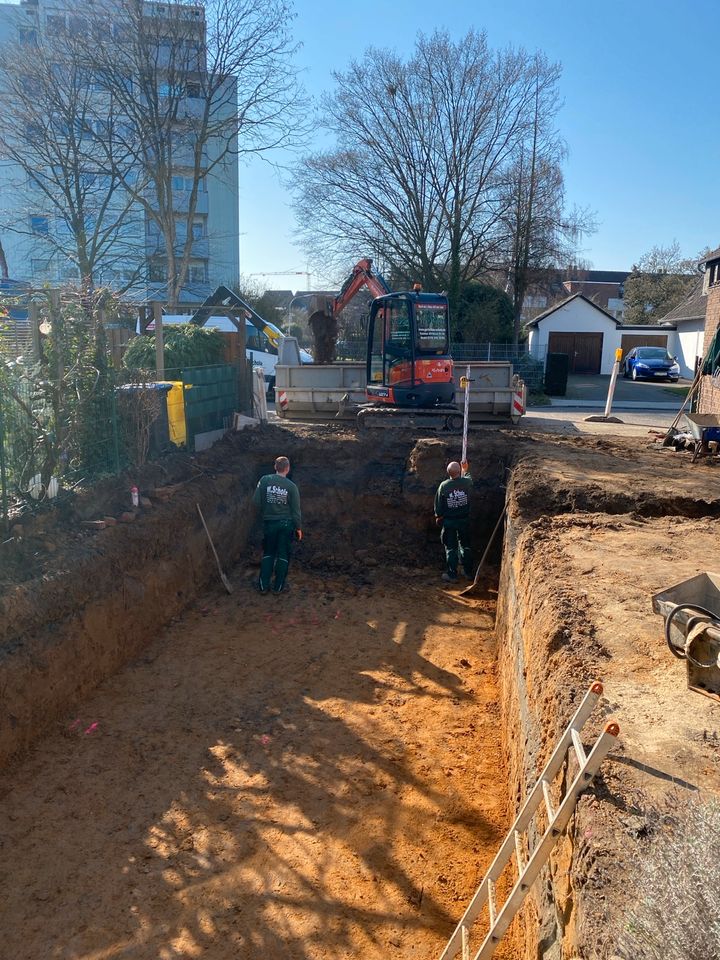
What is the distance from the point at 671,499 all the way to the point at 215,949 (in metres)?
7.74

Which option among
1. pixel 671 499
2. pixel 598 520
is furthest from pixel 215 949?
pixel 671 499

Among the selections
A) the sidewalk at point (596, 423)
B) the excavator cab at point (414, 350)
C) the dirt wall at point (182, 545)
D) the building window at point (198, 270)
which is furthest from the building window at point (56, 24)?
the building window at point (198, 270)

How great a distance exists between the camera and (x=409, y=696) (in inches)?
295

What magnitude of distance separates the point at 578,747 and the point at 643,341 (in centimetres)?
3981

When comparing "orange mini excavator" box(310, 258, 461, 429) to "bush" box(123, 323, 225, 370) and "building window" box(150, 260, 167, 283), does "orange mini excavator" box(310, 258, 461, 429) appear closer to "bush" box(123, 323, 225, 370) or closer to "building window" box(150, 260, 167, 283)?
"bush" box(123, 323, 225, 370)

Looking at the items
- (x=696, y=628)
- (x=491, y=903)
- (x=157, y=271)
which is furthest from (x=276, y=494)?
(x=157, y=271)

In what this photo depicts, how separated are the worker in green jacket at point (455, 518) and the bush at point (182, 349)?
5863mm

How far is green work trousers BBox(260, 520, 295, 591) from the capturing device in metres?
10.2

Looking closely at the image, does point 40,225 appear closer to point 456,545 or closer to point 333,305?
point 333,305

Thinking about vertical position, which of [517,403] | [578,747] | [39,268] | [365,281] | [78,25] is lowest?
[578,747]

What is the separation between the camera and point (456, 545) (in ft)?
36.2

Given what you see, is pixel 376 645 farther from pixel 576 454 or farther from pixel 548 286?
pixel 548 286

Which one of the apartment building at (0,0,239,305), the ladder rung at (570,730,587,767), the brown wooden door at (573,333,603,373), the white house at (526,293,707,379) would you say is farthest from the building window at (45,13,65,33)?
the brown wooden door at (573,333,603,373)

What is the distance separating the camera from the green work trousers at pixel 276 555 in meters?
10.2
